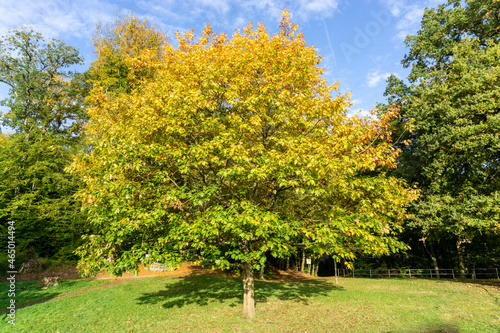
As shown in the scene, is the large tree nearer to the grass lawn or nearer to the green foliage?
the grass lawn

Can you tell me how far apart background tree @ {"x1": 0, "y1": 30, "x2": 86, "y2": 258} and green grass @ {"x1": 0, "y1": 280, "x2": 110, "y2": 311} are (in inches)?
244

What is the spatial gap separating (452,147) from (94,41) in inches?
1378

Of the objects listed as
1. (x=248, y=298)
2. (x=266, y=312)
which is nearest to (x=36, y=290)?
(x=248, y=298)

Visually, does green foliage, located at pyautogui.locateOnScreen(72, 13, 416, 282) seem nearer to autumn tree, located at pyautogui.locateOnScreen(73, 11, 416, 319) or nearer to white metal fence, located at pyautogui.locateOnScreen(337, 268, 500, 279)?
autumn tree, located at pyautogui.locateOnScreen(73, 11, 416, 319)

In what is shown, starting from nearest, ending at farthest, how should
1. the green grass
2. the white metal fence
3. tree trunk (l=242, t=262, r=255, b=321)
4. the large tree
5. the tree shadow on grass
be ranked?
tree trunk (l=242, t=262, r=255, b=321) → the green grass → the tree shadow on grass → the large tree → the white metal fence

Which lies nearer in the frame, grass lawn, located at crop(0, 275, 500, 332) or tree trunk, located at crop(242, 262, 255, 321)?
grass lawn, located at crop(0, 275, 500, 332)

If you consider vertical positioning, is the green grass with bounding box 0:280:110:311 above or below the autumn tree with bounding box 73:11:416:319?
below

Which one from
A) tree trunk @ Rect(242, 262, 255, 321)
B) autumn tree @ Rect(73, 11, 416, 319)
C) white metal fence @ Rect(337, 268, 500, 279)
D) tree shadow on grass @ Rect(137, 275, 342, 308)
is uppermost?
autumn tree @ Rect(73, 11, 416, 319)

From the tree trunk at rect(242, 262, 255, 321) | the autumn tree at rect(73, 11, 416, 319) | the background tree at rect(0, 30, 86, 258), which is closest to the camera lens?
the autumn tree at rect(73, 11, 416, 319)

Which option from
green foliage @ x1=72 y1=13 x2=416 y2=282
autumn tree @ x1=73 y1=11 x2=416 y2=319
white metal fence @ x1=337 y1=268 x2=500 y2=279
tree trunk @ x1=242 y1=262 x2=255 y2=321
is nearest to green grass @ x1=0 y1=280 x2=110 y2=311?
autumn tree @ x1=73 y1=11 x2=416 y2=319

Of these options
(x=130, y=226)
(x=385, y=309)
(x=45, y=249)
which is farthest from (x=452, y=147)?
(x=45, y=249)

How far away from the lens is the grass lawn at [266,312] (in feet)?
31.6

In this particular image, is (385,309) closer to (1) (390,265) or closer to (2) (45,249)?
(1) (390,265)

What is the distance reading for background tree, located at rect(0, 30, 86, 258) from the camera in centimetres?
2169
